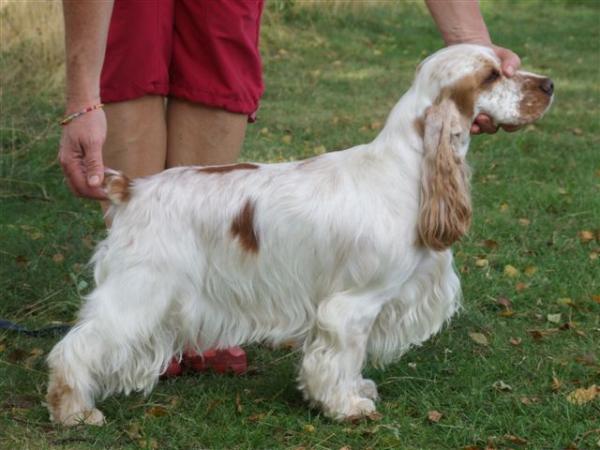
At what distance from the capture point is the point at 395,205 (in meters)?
3.93

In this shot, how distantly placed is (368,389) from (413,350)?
61 centimetres

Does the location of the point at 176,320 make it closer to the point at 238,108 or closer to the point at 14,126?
the point at 238,108

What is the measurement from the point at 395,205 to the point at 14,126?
489 centimetres

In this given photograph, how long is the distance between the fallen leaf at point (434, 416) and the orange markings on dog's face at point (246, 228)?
0.91 m

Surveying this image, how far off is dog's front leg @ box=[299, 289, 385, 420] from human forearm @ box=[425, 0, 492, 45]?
4.08 ft

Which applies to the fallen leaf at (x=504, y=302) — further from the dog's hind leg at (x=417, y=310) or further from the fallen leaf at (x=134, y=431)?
the fallen leaf at (x=134, y=431)

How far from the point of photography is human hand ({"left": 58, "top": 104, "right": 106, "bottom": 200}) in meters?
3.86

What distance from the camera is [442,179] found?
3.87m

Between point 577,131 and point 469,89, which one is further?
point 577,131

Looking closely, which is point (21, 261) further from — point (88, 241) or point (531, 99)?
point (531, 99)

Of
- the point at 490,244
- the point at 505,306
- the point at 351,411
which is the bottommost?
the point at 490,244

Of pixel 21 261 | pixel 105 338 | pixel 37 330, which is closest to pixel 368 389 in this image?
pixel 105 338

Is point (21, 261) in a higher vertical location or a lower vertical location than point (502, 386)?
lower

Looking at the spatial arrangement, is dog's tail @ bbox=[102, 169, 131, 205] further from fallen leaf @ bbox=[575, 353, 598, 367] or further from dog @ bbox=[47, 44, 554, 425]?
fallen leaf @ bbox=[575, 353, 598, 367]
